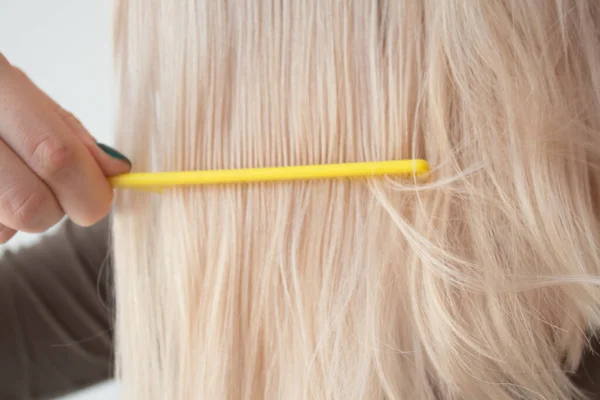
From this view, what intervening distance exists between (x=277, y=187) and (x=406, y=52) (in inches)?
5.5

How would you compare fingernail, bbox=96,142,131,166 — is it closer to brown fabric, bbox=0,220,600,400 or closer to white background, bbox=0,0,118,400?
brown fabric, bbox=0,220,600,400

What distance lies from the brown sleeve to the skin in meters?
0.21

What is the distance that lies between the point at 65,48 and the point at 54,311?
63 cm

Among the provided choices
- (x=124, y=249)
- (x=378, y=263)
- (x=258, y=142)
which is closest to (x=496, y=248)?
(x=378, y=263)

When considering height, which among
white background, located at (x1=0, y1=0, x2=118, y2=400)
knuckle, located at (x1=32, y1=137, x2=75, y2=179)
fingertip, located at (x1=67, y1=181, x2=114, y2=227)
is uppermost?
white background, located at (x1=0, y1=0, x2=118, y2=400)

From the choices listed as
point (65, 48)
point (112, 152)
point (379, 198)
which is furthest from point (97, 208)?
point (65, 48)

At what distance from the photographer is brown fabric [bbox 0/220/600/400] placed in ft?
2.03

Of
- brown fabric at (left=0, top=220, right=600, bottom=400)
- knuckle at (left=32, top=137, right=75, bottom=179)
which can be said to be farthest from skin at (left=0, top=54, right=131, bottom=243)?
brown fabric at (left=0, top=220, right=600, bottom=400)

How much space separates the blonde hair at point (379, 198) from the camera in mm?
402

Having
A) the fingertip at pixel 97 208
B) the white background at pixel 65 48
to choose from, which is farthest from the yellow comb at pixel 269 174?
the white background at pixel 65 48

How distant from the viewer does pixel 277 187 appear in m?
0.43

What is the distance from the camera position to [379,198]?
0.41 metres

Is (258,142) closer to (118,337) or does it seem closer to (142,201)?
(142,201)

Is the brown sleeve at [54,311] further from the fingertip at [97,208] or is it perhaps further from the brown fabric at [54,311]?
the fingertip at [97,208]
